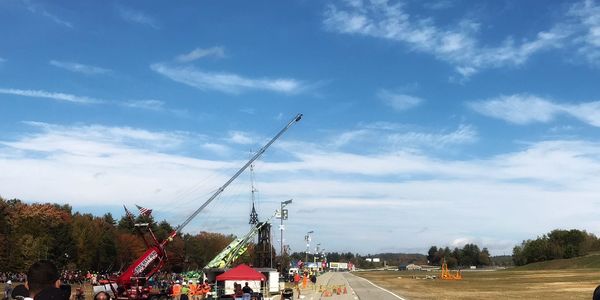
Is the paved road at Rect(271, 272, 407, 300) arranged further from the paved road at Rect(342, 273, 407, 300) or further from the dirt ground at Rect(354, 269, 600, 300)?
the dirt ground at Rect(354, 269, 600, 300)

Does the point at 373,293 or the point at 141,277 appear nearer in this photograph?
the point at 141,277

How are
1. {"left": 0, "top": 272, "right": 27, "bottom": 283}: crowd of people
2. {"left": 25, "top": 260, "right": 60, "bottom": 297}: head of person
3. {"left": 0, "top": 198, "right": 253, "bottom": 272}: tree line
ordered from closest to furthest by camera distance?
{"left": 25, "top": 260, "right": 60, "bottom": 297}: head of person, {"left": 0, "top": 272, "right": 27, "bottom": 283}: crowd of people, {"left": 0, "top": 198, "right": 253, "bottom": 272}: tree line

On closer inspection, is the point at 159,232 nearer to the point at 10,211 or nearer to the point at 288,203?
the point at 10,211

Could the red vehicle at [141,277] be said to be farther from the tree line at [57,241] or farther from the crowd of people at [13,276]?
the crowd of people at [13,276]

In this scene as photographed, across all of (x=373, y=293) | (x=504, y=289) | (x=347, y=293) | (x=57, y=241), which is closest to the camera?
(x=373, y=293)

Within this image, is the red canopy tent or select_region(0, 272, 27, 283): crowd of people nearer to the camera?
the red canopy tent

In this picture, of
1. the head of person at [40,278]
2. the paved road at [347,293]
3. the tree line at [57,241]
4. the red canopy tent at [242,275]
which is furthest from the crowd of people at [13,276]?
the head of person at [40,278]

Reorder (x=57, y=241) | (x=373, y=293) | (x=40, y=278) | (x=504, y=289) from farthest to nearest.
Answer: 1. (x=57, y=241)
2. (x=504, y=289)
3. (x=373, y=293)
4. (x=40, y=278)

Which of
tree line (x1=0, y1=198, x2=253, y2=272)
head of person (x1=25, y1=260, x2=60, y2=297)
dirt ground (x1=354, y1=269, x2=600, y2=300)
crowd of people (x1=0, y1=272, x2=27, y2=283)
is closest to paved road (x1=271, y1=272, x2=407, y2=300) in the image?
dirt ground (x1=354, y1=269, x2=600, y2=300)

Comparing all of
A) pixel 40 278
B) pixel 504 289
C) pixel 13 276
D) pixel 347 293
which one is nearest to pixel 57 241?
pixel 13 276

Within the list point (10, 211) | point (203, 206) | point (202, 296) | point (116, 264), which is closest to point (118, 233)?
point (116, 264)

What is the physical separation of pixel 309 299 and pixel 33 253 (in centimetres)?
6037

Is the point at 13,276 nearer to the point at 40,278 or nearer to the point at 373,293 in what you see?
the point at 373,293

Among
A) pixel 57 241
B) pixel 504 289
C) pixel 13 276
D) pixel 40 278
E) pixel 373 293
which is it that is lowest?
pixel 504 289
